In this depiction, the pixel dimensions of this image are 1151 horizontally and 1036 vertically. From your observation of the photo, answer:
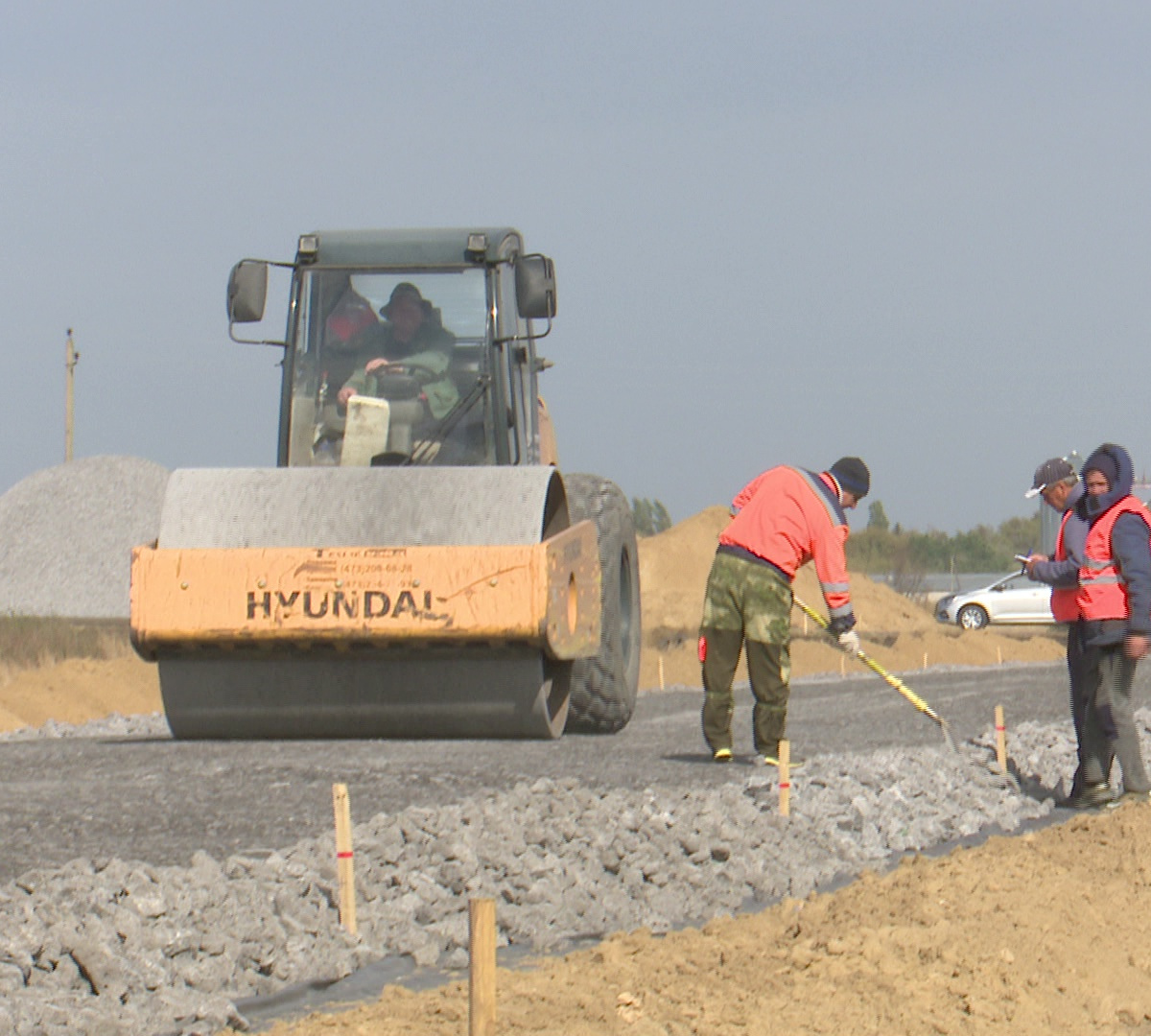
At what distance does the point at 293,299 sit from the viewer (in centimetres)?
1071

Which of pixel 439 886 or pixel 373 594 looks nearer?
pixel 439 886

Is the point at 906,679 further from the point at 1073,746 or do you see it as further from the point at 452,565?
the point at 452,565

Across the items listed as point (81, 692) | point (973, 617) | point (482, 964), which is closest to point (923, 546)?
point (973, 617)

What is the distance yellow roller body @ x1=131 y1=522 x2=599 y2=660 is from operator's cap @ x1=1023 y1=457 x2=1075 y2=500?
2.46 m

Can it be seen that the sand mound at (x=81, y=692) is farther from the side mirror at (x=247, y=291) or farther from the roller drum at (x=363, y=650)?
the roller drum at (x=363, y=650)

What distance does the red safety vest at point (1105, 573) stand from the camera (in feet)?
27.7

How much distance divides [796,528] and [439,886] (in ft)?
11.7

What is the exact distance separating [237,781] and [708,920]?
289 cm

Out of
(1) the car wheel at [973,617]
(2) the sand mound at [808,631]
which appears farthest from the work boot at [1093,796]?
(1) the car wheel at [973,617]

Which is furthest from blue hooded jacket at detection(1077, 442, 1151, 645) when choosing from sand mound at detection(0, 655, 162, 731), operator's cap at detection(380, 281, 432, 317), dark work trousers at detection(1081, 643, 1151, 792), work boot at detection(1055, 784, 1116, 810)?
sand mound at detection(0, 655, 162, 731)

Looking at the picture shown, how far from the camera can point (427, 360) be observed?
10.4 m

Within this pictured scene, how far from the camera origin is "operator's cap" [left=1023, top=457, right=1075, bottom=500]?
8.96m

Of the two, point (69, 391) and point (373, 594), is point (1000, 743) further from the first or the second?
point (69, 391)

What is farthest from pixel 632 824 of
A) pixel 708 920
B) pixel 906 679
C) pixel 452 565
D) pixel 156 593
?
pixel 906 679
